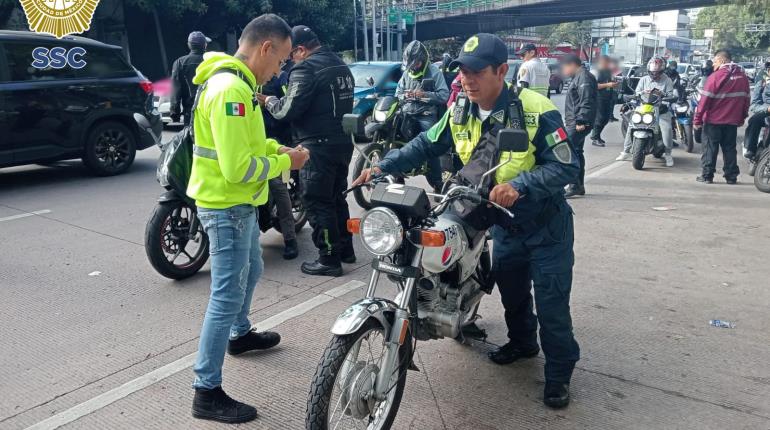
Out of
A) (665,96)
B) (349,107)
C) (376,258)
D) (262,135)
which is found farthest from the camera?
(665,96)

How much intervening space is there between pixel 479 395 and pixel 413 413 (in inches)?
15.7

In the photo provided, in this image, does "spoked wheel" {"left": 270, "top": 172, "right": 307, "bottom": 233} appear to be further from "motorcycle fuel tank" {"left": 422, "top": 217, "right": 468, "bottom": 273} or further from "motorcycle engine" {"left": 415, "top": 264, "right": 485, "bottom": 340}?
"motorcycle fuel tank" {"left": 422, "top": 217, "right": 468, "bottom": 273}

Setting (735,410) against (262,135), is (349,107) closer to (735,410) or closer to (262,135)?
(262,135)

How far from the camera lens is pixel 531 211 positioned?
3039 millimetres

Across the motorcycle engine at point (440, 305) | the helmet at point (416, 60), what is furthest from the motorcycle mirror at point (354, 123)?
the helmet at point (416, 60)

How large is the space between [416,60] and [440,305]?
5259mm

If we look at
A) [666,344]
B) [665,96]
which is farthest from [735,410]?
[665,96]

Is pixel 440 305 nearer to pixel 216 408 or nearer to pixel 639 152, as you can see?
pixel 216 408

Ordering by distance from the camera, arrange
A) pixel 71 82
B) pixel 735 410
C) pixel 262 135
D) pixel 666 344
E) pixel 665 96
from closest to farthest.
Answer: pixel 262 135
pixel 735 410
pixel 666 344
pixel 71 82
pixel 665 96

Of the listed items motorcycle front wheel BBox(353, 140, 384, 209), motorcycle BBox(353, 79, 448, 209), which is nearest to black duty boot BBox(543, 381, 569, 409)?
motorcycle front wheel BBox(353, 140, 384, 209)

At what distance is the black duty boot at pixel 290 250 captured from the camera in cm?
548

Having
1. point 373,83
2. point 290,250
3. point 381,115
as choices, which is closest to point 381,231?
point 290,250

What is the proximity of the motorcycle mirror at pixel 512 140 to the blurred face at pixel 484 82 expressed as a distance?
1.50 ft

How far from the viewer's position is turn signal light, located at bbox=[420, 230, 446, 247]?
8.42 ft
